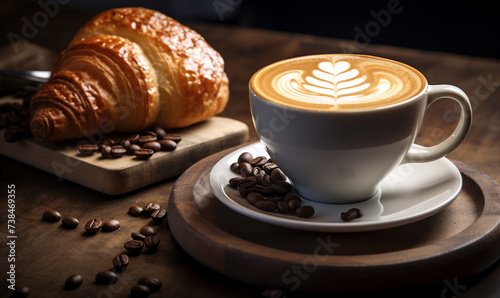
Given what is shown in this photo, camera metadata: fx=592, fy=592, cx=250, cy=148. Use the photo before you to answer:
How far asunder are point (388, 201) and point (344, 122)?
223 millimetres

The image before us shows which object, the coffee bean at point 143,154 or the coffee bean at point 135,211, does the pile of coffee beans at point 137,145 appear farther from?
the coffee bean at point 135,211

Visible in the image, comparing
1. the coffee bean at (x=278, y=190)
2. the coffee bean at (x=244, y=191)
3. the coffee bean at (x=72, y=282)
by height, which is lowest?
the coffee bean at (x=72, y=282)

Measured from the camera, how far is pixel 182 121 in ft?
5.59

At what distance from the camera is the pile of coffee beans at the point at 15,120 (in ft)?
5.30

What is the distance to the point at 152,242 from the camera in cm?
115

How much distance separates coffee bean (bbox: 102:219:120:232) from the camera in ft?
4.03

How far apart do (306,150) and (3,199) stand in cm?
75

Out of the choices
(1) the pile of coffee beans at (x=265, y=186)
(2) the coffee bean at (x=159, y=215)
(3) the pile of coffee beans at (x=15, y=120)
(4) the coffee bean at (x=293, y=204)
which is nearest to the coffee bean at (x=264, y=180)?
→ (1) the pile of coffee beans at (x=265, y=186)

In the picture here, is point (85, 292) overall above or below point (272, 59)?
above

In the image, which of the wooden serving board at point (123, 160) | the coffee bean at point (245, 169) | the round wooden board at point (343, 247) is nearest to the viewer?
the round wooden board at point (343, 247)

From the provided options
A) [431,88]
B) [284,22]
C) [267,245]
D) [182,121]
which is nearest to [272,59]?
[182,121]

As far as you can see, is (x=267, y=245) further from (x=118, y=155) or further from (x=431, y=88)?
(x=118, y=155)

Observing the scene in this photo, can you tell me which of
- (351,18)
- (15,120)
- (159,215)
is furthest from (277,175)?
(351,18)

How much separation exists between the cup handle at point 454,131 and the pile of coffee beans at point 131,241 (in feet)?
1.78
